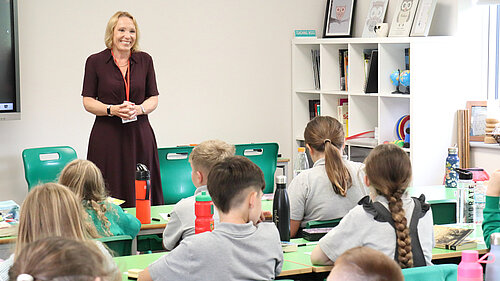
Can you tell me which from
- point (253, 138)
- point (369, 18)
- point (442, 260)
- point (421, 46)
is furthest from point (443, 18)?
point (442, 260)

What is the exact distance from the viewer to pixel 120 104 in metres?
4.90

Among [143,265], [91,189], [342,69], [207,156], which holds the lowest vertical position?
[143,265]

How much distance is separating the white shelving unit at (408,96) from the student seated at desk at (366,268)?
402 centimetres

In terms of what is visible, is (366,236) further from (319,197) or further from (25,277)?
(25,277)

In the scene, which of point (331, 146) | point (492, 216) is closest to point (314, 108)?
point (331, 146)

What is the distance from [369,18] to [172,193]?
8.01ft

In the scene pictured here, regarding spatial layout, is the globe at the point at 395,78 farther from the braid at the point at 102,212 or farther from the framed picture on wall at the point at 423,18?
the braid at the point at 102,212

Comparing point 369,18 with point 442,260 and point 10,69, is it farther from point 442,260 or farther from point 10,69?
point 442,260

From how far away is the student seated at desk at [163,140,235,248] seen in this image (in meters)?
3.09

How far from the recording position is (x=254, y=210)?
2480 mm

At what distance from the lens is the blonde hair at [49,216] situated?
6.83 feet

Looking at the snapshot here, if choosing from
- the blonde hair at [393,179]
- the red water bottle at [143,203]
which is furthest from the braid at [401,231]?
the red water bottle at [143,203]

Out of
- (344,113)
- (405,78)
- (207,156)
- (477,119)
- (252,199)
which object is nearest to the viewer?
(252,199)

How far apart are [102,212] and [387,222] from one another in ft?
4.05
